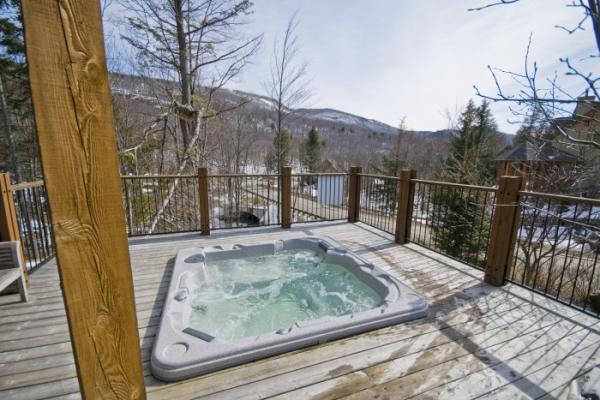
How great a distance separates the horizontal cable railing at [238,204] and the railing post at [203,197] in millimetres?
116

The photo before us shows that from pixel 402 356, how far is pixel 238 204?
18.5 feet

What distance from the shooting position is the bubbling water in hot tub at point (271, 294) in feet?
8.46

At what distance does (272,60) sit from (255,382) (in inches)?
388

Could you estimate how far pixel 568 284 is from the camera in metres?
5.85

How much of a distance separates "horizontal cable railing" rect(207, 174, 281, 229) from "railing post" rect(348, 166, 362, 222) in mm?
1399

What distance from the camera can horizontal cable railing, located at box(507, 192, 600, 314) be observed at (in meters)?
2.44

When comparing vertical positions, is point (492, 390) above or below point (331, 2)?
below

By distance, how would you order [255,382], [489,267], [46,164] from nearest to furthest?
[46,164]
[255,382]
[489,267]

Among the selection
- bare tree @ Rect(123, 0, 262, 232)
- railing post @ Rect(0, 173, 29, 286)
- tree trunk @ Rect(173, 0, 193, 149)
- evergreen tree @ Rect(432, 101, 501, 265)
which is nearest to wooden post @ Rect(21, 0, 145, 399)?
railing post @ Rect(0, 173, 29, 286)

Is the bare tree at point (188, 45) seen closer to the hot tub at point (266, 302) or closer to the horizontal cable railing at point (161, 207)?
the horizontal cable railing at point (161, 207)

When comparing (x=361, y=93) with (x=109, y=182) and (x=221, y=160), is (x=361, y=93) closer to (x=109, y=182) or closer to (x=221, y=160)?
(x=221, y=160)

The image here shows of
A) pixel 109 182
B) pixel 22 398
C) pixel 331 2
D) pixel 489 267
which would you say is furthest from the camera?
pixel 331 2

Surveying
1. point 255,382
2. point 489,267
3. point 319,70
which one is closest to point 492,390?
point 255,382

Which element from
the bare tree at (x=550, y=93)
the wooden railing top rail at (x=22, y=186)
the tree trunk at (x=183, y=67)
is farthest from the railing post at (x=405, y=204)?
the tree trunk at (x=183, y=67)
